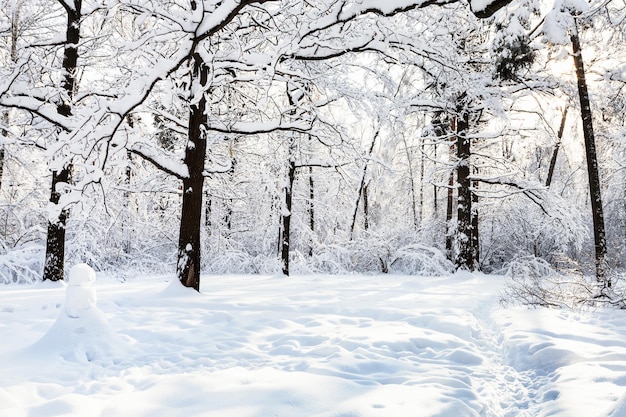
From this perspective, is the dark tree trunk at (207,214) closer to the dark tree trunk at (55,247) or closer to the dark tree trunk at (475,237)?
the dark tree trunk at (55,247)

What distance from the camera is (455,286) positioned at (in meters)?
10.4

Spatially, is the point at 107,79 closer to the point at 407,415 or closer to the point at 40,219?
the point at 40,219

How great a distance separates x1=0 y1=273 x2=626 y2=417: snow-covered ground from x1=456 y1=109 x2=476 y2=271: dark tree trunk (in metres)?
7.17

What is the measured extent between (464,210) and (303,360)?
1111 cm

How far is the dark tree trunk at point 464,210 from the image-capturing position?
13.9m

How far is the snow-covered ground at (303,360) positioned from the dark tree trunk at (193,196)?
1.13m

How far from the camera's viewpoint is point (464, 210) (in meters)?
13.9

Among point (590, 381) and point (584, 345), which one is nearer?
point (590, 381)

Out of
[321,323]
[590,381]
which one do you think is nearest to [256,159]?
[321,323]

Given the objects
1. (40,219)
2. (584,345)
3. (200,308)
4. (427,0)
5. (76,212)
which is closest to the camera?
(427,0)

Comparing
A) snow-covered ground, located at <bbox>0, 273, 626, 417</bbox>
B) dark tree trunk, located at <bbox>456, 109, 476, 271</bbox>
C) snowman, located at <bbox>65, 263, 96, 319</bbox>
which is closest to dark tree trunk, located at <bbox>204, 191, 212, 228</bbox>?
dark tree trunk, located at <bbox>456, 109, 476, 271</bbox>

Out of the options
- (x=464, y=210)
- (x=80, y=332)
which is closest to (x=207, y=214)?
(x=464, y=210)

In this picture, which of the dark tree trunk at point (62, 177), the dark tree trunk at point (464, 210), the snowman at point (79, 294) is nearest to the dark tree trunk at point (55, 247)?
the dark tree trunk at point (62, 177)

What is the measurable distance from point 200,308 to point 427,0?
4935mm
